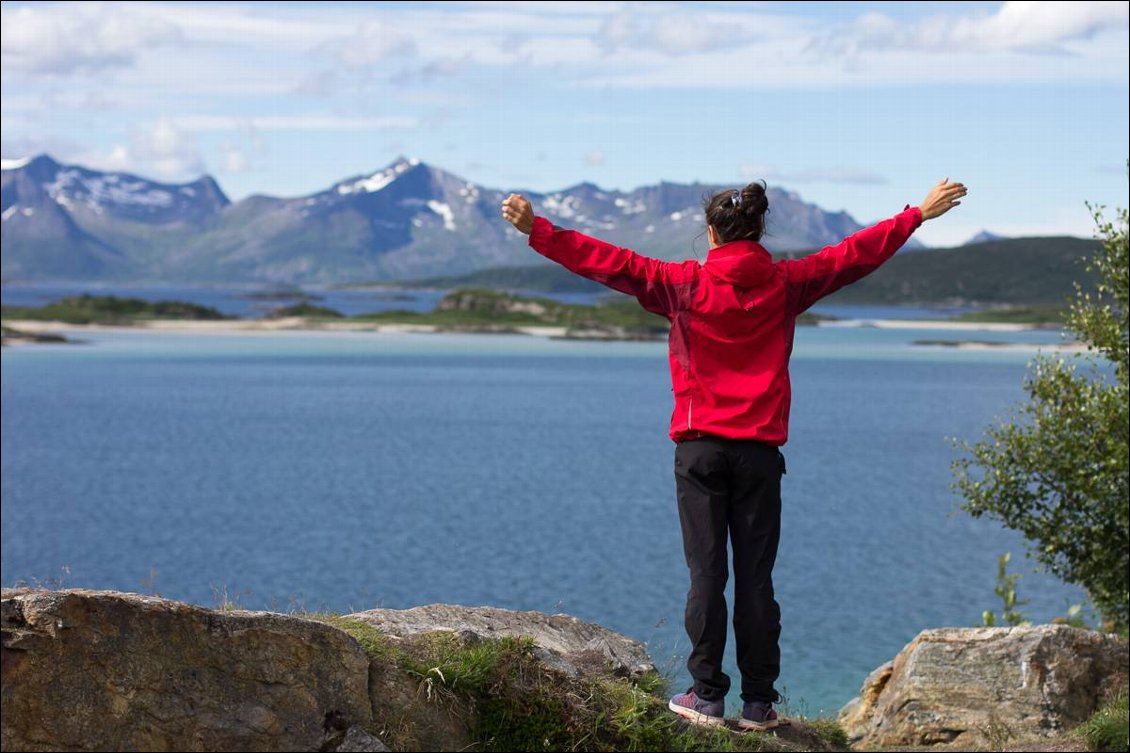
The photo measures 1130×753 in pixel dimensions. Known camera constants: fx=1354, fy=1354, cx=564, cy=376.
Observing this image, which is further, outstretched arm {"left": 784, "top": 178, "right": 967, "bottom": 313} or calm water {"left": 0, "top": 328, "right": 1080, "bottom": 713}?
calm water {"left": 0, "top": 328, "right": 1080, "bottom": 713}

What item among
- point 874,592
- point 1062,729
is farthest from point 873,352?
point 1062,729

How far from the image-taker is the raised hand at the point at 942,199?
28.8ft

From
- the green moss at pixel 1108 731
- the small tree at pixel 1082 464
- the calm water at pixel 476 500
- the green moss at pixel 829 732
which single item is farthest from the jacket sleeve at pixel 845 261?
the small tree at pixel 1082 464

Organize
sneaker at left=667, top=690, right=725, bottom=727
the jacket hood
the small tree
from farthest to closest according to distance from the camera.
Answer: the small tree
sneaker at left=667, top=690, right=725, bottom=727
the jacket hood

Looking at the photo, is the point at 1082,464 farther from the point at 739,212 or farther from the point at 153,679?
the point at 153,679

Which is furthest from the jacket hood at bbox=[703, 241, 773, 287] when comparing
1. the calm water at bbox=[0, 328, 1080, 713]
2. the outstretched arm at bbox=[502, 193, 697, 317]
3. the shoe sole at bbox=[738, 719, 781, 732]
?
the shoe sole at bbox=[738, 719, 781, 732]

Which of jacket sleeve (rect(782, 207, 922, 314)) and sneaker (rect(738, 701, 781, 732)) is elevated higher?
jacket sleeve (rect(782, 207, 922, 314))

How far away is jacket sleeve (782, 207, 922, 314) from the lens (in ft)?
28.3

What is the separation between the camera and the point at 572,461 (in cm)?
7862

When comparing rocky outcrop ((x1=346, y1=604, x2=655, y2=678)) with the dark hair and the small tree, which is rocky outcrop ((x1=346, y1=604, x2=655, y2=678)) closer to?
the dark hair

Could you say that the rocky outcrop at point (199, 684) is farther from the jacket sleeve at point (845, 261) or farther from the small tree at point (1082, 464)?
the small tree at point (1082, 464)

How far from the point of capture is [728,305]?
8469 millimetres

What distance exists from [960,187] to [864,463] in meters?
72.3

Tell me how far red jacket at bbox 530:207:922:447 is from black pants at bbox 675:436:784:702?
16cm
